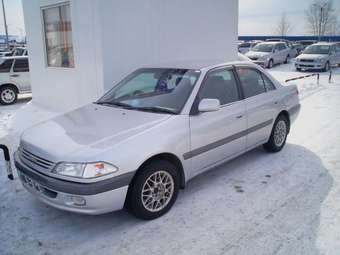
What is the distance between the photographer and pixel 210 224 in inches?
137

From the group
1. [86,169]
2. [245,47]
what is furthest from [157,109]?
[245,47]

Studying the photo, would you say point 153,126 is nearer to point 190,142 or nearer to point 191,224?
point 190,142

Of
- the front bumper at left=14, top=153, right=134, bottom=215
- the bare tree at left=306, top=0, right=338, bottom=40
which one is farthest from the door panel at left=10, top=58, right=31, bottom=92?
the bare tree at left=306, top=0, right=338, bottom=40

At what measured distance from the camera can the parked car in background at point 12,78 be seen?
37.0ft

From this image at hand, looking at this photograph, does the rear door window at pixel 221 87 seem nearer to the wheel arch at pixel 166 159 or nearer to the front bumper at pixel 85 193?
the wheel arch at pixel 166 159

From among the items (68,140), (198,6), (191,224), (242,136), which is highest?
(198,6)

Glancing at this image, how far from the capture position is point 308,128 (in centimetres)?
707

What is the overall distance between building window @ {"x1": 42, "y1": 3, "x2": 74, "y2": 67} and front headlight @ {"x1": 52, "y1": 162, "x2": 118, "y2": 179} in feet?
18.0

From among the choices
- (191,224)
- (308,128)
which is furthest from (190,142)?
(308,128)

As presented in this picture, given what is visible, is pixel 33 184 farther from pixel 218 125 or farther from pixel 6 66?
pixel 6 66

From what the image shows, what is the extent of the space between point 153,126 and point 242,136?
63.0 inches

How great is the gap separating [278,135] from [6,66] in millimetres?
9731

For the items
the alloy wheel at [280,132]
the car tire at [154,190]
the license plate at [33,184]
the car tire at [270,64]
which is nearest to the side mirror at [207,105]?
the car tire at [154,190]

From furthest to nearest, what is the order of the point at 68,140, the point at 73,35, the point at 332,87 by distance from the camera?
the point at 332,87, the point at 73,35, the point at 68,140
